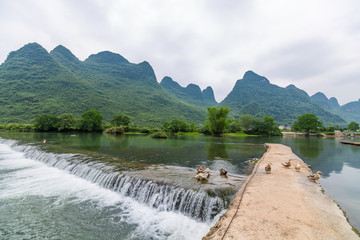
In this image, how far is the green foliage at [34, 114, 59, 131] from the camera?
6112 cm

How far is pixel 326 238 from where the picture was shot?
13.1ft

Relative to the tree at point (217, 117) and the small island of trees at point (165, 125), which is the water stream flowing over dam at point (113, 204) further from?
the tree at point (217, 117)

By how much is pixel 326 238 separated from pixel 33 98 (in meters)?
126

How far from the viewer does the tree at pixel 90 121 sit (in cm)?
6950

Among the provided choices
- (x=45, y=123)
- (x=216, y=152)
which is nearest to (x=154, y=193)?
(x=216, y=152)

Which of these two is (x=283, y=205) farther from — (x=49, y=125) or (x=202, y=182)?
(x=49, y=125)

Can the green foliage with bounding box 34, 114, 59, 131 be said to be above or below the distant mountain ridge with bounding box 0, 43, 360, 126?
below

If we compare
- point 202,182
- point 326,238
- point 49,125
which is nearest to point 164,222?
point 202,182

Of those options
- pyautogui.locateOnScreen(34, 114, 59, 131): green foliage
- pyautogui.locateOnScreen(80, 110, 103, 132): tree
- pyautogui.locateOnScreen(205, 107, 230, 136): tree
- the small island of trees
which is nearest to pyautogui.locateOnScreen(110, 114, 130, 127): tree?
the small island of trees

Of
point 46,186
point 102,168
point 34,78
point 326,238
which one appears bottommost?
point 46,186

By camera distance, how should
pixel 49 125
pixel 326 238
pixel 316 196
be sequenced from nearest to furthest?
pixel 326 238, pixel 316 196, pixel 49 125

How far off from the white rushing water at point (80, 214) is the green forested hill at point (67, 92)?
90.0 meters

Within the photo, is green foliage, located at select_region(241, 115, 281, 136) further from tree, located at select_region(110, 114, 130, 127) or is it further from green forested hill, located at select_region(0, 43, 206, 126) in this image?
tree, located at select_region(110, 114, 130, 127)

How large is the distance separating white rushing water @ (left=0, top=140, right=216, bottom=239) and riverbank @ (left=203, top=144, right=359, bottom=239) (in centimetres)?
183
